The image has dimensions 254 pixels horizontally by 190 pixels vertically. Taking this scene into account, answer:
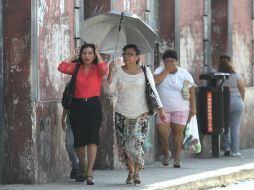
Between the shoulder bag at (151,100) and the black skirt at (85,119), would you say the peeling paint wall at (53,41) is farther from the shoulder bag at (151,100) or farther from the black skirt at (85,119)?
the shoulder bag at (151,100)

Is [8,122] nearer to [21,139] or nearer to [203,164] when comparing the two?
[21,139]

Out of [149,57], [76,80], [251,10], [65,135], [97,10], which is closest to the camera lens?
[76,80]

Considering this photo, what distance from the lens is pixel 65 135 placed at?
1398 centimetres

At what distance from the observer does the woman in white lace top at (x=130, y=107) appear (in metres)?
13.2

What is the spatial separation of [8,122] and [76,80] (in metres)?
1.06

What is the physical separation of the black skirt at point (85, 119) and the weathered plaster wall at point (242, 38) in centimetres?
746

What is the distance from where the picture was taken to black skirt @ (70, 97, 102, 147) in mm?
13070

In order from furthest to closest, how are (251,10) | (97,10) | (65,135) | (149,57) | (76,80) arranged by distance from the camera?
(251,10) < (149,57) < (97,10) < (65,135) < (76,80)

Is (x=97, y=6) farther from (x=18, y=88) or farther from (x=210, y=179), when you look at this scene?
(x=210, y=179)

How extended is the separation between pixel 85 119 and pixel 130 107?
0.56 metres

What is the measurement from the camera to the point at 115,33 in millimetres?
13391

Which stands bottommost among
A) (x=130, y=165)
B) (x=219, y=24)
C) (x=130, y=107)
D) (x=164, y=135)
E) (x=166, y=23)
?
(x=130, y=165)

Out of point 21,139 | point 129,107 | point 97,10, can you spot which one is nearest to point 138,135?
point 129,107

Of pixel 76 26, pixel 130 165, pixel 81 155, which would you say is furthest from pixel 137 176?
pixel 76 26
